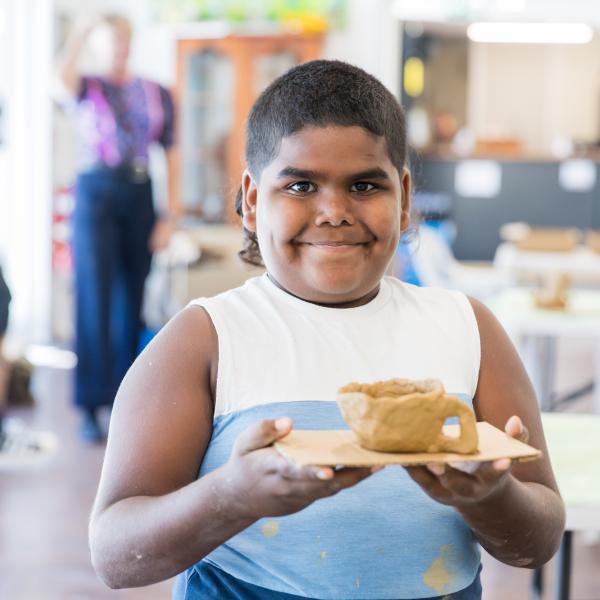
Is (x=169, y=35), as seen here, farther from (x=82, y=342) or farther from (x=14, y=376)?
(x=82, y=342)

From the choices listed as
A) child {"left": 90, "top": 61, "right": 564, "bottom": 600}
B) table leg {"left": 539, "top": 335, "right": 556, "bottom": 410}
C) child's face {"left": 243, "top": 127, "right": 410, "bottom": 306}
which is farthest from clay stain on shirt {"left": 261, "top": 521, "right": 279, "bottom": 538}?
table leg {"left": 539, "top": 335, "right": 556, "bottom": 410}

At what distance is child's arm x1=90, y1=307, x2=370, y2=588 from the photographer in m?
0.88

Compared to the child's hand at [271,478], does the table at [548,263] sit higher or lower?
lower

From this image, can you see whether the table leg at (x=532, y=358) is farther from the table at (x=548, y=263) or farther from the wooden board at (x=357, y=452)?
the wooden board at (x=357, y=452)

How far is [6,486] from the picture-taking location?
3621mm

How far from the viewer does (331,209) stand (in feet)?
3.51

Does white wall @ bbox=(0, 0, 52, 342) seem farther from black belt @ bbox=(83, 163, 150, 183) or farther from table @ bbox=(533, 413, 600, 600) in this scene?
table @ bbox=(533, 413, 600, 600)

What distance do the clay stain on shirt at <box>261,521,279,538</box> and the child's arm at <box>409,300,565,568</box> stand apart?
0.62 feet

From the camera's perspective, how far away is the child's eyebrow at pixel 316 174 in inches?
42.8

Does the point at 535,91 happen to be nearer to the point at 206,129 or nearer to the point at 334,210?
the point at 206,129

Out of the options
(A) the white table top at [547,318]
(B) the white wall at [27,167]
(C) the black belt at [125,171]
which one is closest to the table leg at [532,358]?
(A) the white table top at [547,318]

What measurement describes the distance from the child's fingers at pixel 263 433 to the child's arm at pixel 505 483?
0.37ft

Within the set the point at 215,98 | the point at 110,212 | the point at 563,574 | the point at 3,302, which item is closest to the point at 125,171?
the point at 110,212

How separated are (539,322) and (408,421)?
220 centimetres
